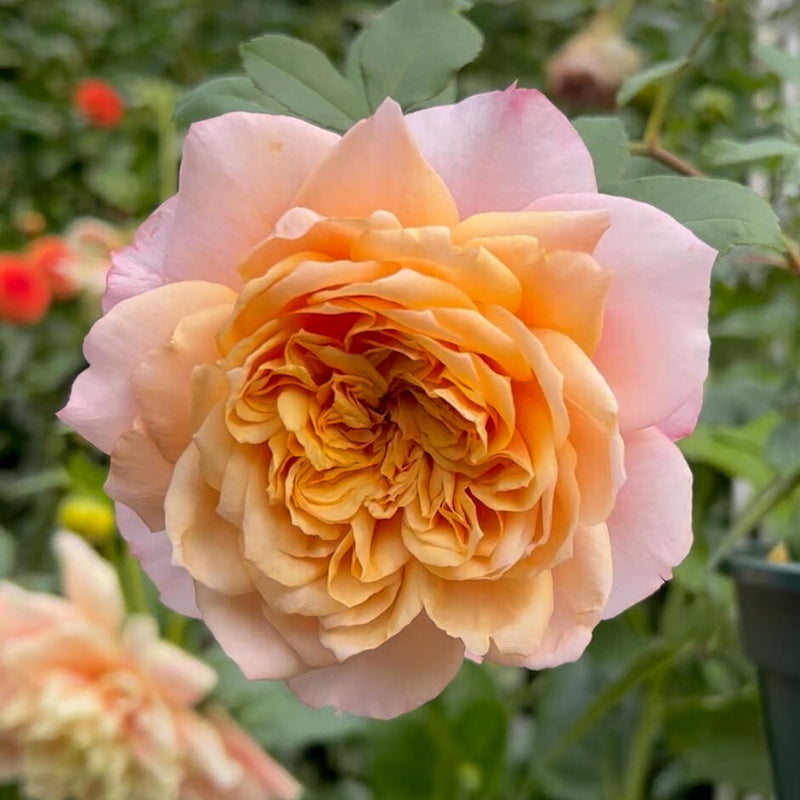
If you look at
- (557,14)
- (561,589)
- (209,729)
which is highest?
(561,589)

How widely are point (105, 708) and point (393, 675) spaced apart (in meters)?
0.34

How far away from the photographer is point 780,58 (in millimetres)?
379

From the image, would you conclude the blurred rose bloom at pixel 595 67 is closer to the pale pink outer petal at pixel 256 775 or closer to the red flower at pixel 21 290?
the red flower at pixel 21 290

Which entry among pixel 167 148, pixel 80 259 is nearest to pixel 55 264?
pixel 80 259

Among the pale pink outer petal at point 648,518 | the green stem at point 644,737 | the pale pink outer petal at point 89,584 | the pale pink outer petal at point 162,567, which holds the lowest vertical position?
the green stem at point 644,737

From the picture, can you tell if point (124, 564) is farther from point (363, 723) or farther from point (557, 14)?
point (557, 14)

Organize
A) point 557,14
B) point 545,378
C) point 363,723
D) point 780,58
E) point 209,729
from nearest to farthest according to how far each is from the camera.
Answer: point 545,378, point 780,58, point 209,729, point 363,723, point 557,14

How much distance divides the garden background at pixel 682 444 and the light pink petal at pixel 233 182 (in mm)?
97

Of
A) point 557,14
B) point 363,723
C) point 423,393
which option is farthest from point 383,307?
point 557,14

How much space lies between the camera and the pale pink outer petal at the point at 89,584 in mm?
551

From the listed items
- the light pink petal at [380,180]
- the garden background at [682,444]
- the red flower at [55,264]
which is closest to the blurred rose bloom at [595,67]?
the garden background at [682,444]

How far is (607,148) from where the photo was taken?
0.30 m

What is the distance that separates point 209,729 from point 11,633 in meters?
0.12

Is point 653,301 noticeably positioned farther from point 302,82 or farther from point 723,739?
point 723,739
